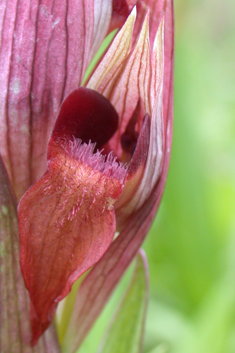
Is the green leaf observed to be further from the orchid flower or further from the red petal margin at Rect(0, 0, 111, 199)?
the red petal margin at Rect(0, 0, 111, 199)

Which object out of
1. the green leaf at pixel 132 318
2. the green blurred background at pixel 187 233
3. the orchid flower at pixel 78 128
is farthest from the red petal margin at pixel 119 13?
the green blurred background at pixel 187 233

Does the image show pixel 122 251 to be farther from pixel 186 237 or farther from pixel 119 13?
pixel 186 237

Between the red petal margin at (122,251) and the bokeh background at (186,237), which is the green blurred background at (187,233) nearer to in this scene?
the bokeh background at (186,237)

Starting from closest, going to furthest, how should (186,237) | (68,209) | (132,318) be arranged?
(68,209) → (132,318) → (186,237)

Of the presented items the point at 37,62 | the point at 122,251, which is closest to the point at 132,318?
the point at 122,251

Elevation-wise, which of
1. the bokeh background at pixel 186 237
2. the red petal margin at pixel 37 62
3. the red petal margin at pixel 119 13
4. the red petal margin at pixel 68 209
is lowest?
the bokeh background at pixel 186 237

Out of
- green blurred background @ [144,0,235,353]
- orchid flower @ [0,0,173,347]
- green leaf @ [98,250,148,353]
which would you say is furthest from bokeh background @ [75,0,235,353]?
orchid flower @ [0,0,173,347]
